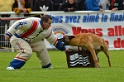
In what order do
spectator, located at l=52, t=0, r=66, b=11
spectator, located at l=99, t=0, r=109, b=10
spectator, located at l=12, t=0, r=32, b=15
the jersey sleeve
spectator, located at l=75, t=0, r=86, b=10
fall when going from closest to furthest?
the jersey sleeve, spectator, located at l=12, t=0, r=32, b=15, spectator, located at l=75, t=0, r=86, b=10, spectator, located at l=99, t=0, r=109, b=10, spectator, located at l=52, t=0, r=66, b=11

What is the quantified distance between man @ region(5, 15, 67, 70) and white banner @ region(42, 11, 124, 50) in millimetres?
7403

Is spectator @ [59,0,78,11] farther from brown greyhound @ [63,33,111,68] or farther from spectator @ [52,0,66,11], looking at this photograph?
brown greyhound @ [63,33,111,68]

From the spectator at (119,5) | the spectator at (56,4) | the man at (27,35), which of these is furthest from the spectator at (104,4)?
the man at (27,35)

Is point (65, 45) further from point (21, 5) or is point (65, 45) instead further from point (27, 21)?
point (21, 5)

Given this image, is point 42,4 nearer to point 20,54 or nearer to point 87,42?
point 87,42

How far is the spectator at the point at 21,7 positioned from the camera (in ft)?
70.9

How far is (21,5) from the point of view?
2255 cm

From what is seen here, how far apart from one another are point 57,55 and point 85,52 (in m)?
4.99

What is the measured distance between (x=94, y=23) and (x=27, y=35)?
811cm

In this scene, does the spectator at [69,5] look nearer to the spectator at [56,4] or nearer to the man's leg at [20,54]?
the spectator at [56,4]

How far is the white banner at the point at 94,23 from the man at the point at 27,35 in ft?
24.3

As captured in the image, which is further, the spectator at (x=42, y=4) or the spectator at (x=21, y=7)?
the spectator at (x=42, y=4)

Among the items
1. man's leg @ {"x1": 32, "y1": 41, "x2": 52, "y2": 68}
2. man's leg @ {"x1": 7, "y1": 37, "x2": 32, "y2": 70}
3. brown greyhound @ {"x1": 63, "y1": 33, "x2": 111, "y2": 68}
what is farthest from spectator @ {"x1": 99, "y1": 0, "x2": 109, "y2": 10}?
man's leg @ {"x1": 7, "y1": 37, "x2": 32, "y2": 70}

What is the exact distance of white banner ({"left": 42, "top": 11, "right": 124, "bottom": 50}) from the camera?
2200 centimetres
